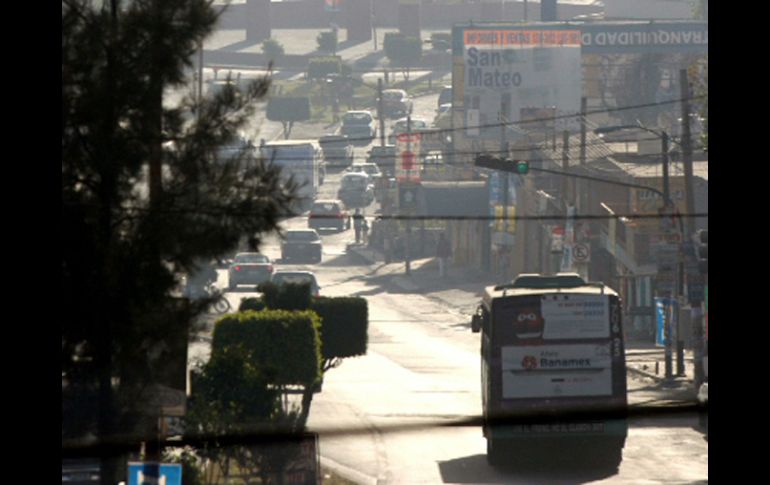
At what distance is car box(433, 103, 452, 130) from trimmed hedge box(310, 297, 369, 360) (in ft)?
268

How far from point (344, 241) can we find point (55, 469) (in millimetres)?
79732

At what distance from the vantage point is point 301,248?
76.9 m

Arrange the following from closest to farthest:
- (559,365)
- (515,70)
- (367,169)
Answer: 1. (559,365)
2. (367,169)
3. (515,70)

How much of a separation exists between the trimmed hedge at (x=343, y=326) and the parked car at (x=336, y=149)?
72892mm

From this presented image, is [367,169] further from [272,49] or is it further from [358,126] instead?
[272,49]

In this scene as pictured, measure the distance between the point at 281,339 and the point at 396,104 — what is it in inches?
A: 4392

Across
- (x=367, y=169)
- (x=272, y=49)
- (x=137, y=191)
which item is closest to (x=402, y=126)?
(x=367, y=169)

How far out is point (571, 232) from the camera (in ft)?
179

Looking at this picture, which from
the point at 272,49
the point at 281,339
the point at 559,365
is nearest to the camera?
the point at 559,365

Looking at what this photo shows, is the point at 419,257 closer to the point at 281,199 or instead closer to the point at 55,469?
the point at 281,199

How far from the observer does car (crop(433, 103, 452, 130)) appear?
11742cm

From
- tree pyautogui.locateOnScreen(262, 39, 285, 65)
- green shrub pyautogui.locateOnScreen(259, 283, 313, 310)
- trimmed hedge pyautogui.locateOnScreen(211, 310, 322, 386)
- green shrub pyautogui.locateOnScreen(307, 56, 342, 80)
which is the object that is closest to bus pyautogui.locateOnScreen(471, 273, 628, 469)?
trimmed hedge pyautogui.locateOnScreen(211, 310, 322, 386)

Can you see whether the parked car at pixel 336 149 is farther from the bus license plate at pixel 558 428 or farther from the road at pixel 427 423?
the bus license plate at pixel 558 428

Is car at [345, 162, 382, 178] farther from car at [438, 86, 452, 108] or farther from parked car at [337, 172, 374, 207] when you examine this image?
car at [438, 86, 452, 108]
